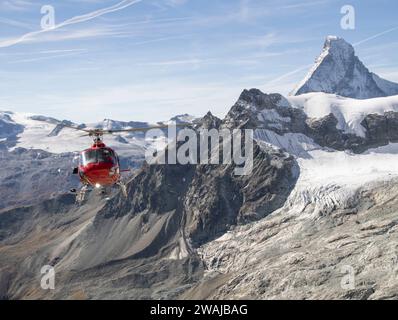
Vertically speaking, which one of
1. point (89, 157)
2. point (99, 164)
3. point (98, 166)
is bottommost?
point (98, 166)

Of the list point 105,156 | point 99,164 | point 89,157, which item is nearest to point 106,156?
point 105,156

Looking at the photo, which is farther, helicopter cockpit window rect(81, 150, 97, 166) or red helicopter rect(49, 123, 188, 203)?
helicopter cockpit window rect(81, 150, 97, 166)

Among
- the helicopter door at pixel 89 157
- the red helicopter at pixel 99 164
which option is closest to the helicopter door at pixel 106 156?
the red helicopter at pixel 99 164

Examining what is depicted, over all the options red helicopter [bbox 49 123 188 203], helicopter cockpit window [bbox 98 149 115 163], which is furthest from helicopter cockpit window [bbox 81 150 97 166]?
helicopter cockpit window [bbox 98 149 115 163]

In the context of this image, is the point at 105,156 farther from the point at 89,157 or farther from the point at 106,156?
the point at 89,157

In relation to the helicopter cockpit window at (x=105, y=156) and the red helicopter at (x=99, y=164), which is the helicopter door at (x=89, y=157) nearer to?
the red helicopter at (x=99, y=164)

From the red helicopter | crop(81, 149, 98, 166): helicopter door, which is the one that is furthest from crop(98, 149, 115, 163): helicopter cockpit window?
crop(81, 149, 98, 166): helicopter door

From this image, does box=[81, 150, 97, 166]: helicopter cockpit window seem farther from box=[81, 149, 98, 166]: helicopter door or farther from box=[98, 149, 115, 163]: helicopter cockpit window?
box=[98, 149, 115, 163]: helicopter cockpit window

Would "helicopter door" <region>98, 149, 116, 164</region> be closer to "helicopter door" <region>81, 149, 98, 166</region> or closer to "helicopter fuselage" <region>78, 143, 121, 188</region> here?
"helicopter fuselage" <region>78, 143, 121, 188</region>
